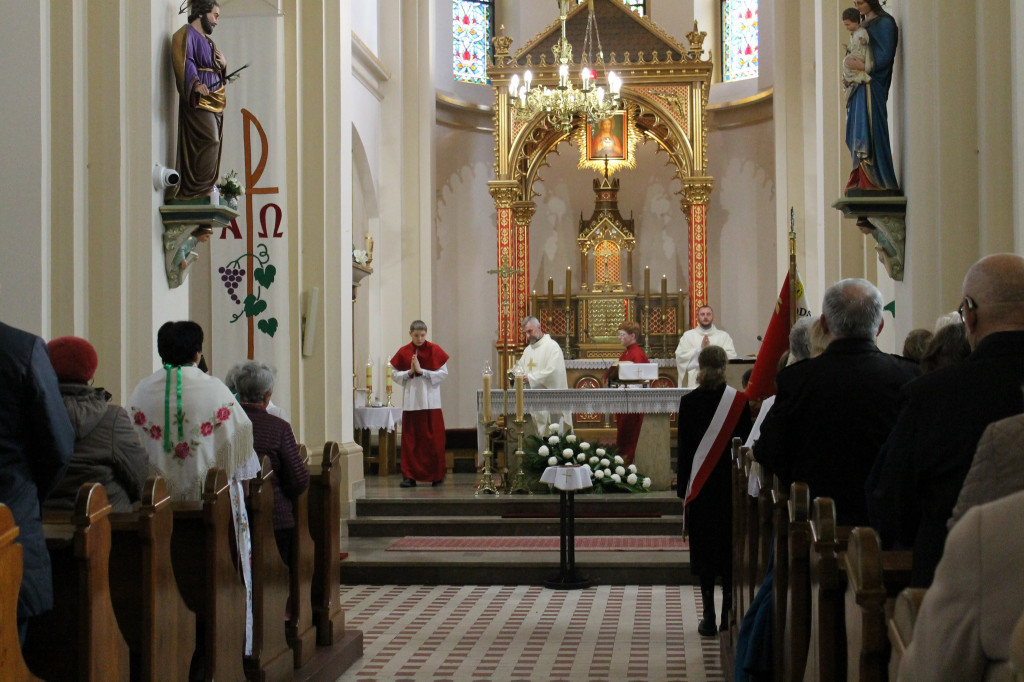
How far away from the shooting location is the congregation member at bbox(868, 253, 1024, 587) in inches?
111

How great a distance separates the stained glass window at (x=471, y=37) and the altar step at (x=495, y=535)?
8.64 metres

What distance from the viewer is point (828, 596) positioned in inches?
123

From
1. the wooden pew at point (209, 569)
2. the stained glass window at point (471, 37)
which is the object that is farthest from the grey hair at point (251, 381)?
the stained glass window at point (471, 37)

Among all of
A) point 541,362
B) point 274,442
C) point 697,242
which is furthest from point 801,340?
point 697,242

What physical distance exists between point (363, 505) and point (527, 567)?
2.43 m

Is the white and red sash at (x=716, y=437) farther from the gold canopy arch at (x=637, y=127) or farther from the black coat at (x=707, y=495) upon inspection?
the gold canopy arch at (x=637, y=127)

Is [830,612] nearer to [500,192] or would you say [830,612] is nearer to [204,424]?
[204,424]

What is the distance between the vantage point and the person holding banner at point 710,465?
6773 millimetres

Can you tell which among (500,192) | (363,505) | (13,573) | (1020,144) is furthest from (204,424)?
(500,192)

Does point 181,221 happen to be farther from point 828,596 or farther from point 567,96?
point 567,96

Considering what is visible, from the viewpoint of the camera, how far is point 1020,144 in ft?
20.0

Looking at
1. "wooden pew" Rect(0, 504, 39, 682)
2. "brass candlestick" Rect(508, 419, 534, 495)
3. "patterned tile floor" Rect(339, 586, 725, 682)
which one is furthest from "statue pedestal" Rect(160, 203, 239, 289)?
"brass candlestick" Rect(508, 419, 534, 495)

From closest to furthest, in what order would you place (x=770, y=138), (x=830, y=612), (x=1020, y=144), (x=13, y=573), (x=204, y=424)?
(x=13, y=573), (x=830, y=612), (x=204, y=424), (x=1020, y=144), (x=770, y=138)

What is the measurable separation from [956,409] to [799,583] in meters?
1.02
